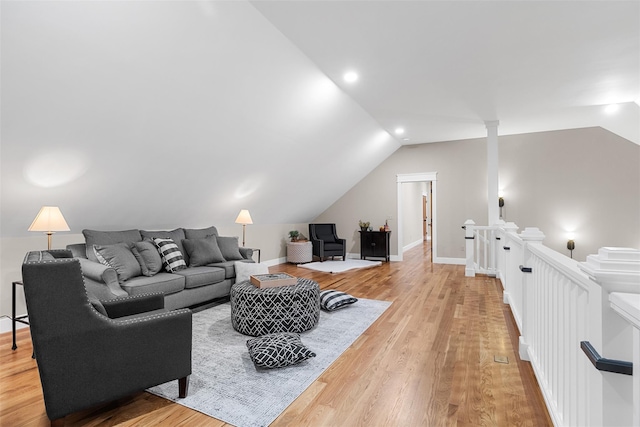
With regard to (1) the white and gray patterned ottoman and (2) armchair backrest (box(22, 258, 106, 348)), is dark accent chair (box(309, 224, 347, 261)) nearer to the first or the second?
(1) the white and gray patterned ottoman

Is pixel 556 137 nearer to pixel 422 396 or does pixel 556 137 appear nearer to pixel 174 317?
pixel 422 396

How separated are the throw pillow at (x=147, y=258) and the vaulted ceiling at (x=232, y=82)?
2.18ft

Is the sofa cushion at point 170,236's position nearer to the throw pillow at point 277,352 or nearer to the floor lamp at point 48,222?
the floor lamp at point 48,222

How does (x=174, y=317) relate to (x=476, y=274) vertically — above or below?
above

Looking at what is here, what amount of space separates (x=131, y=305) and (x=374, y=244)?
6165mm

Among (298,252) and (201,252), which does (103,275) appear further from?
(298,252)

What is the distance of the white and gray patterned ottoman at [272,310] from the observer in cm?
297

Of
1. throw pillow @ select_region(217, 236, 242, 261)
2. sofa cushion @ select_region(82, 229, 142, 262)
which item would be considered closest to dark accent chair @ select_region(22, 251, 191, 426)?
sofa cushion @ select_region(82, 229, 142, 262)

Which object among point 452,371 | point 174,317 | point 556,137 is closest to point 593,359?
point 452,371

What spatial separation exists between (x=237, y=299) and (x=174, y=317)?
3.83 feet

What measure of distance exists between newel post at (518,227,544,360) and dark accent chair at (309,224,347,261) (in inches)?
207

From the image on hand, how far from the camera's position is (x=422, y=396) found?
2.05 metres

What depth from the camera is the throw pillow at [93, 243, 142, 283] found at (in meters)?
3.34

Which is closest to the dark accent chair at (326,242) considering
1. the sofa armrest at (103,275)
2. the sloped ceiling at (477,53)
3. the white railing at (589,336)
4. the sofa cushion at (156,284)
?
the sloped ceiling at (477,53)
